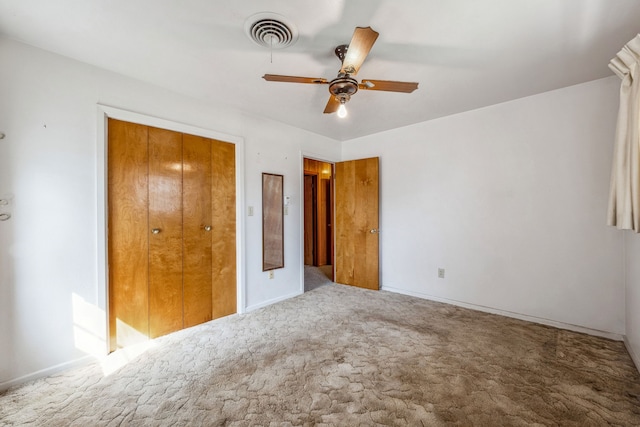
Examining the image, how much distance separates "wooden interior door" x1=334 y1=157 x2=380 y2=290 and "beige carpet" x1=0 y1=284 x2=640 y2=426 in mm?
1433

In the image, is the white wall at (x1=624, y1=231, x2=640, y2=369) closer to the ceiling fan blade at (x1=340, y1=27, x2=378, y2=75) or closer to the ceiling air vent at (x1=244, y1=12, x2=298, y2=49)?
the ceiling fan blade at (x1=340, y1=27, x2=378, y2=75)

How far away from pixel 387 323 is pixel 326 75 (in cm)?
264

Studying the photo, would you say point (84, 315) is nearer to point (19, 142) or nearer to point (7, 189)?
point (7, 189)

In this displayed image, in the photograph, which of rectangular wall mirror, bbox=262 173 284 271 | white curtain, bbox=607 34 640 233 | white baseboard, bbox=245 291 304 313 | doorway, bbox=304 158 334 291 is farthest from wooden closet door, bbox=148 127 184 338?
white curtain, bbox=607 34 640 233

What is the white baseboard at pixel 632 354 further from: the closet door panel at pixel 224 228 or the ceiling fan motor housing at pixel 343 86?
the closet door panel at pixel 224 228

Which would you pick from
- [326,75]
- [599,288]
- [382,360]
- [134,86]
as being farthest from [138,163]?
[599,288]

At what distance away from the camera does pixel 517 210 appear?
3.04m

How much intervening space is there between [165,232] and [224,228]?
2.09ft

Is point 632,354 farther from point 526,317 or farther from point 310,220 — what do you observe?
point 310,220

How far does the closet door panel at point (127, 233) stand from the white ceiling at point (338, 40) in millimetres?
675

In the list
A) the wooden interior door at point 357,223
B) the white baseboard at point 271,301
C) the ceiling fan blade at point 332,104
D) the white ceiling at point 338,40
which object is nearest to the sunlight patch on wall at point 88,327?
the white baseboard at point 271,301

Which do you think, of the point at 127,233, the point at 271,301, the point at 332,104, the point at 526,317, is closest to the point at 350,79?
the point at 332,104

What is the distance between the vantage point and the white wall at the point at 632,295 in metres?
2.12

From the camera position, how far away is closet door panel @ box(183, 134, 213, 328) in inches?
112
